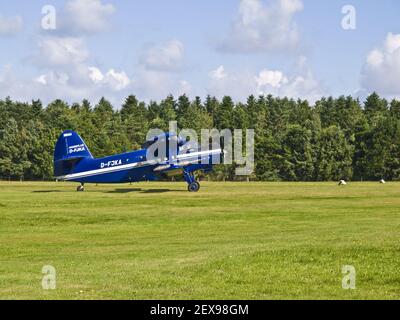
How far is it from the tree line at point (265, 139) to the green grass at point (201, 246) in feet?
219

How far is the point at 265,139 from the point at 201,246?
9680 centimetres

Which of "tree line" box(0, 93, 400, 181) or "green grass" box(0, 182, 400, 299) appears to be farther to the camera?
"tree line" box(0, 93, 400, 181)

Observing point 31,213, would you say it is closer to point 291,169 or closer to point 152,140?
Answer: point 152,140

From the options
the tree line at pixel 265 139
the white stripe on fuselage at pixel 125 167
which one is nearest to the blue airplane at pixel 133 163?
the white stripe on fuselage at pixel 125 167

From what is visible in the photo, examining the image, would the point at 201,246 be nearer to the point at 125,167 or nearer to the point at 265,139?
the point at 125,167

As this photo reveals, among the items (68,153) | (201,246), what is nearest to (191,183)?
(68,153)

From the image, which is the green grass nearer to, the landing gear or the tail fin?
the landing gear

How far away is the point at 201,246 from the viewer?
26172 millimetres

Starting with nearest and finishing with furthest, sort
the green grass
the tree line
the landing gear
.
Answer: the green grass, the landing gear, the tree line

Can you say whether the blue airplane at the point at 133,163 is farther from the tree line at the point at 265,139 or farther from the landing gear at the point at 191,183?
the tree line at the point at 265,139

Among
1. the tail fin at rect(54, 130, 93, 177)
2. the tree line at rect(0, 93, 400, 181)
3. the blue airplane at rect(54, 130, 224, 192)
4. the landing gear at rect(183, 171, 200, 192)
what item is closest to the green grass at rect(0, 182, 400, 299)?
the landing gear at rect(183, 171, 200, 192)

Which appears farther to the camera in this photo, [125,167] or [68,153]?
[68,153]

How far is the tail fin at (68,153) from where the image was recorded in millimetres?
59031

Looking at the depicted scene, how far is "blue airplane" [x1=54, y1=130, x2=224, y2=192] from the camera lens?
56594mm
